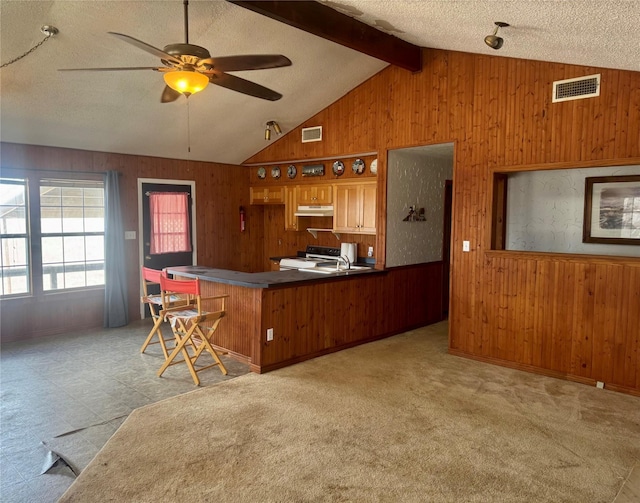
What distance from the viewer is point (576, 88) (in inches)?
160

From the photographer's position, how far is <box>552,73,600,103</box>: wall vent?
3.96 metres

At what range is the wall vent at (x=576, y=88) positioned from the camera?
13.0 feet

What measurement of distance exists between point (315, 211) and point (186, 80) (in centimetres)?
343

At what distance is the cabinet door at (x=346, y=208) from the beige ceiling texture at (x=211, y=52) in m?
1.09

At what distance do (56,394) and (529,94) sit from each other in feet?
16.0

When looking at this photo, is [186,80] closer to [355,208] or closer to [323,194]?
[355,208]

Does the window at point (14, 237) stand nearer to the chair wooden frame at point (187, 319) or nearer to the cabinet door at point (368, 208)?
the chair wooden frame at point (187, 319)

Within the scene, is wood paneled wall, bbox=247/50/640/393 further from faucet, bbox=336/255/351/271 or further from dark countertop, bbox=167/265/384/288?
dark countertop, bbox=167/265/384/288

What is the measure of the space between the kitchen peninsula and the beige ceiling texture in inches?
73.0

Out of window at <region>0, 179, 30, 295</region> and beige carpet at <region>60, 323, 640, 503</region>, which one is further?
window at <region>0, 179, 30, 295</region>

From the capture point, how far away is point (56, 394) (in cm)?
379

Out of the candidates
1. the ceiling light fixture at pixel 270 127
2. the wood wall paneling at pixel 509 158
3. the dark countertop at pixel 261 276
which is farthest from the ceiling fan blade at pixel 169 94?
the wood wall paneling at pixel 509 158

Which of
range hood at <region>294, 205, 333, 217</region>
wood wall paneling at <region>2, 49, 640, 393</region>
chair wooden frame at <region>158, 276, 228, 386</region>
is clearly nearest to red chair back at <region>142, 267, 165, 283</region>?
chair wooden frame at <region>158, 276, 228, 386</region>

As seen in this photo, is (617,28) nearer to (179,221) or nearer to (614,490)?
(614,490)
